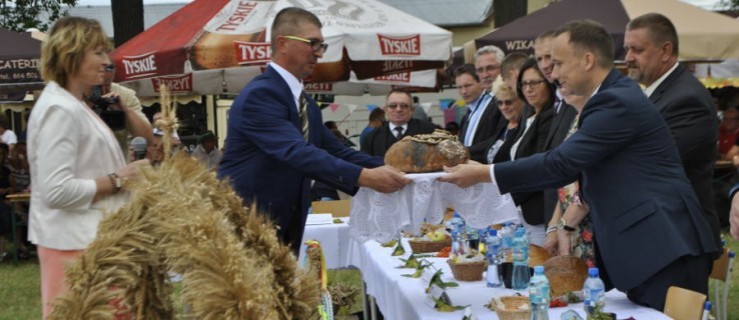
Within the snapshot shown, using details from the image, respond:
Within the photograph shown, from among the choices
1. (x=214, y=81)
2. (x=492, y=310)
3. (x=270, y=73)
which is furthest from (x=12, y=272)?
(x=492, y=310)

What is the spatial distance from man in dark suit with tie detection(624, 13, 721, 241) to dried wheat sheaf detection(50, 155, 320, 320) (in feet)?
10.2

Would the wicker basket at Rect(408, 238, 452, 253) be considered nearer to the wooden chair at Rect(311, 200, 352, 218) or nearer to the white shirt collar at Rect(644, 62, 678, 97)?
the white shirt collar at Rect(644, 62, 678, 97)

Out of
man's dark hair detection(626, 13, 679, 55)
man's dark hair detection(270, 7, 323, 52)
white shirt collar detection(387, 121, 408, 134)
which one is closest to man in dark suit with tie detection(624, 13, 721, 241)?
man's dark hair detection(626, 13, 679, 55)

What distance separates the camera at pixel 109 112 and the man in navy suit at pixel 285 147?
0.57m

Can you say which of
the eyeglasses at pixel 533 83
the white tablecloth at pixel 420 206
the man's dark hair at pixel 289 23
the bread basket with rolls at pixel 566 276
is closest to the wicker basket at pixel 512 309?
the bread basket with rolls at pixel 566 276

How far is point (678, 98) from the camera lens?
445 cm

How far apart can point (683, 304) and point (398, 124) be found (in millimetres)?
6335

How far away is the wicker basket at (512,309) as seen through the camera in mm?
3400

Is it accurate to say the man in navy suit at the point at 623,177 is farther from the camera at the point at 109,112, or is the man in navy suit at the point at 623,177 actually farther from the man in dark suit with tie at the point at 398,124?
the man in dark suit with tie at the point at 398,124

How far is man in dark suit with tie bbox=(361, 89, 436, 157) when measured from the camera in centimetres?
954

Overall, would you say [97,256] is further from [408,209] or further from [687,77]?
[687,77]

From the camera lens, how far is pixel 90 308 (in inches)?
72.0

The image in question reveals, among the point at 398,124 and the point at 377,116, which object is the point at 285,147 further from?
the point at 377,116

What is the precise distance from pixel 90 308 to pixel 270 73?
94.2 inches
